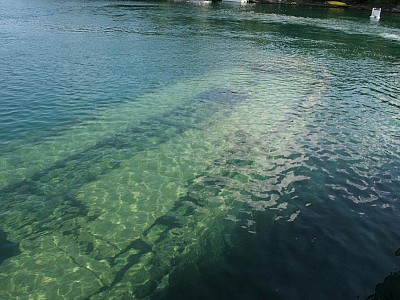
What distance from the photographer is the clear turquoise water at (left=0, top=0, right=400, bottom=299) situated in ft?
39.7

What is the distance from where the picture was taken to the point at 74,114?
84.3 ft

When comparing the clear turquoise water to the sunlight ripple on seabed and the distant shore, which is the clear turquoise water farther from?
the distant shore

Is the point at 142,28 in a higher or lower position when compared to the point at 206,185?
higher

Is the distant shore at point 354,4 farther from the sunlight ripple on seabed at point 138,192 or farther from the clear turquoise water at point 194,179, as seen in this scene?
the sunlight ripple on seabed at point 138,192

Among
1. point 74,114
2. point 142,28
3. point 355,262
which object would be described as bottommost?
point 355,262

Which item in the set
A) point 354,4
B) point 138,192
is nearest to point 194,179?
point 138,192

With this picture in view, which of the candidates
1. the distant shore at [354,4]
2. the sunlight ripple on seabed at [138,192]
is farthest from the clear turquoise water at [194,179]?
the distant shore at [354,4]

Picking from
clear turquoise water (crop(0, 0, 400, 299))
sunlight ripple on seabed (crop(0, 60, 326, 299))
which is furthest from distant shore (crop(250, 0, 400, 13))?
sunlight ripple on seabed (crop(0, 60, 326, 299))

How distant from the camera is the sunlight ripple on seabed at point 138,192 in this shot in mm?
12211

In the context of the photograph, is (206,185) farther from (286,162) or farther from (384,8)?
(384,8)

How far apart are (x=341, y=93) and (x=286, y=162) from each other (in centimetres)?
1653

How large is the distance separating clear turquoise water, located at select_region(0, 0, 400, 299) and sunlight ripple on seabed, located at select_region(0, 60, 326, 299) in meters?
0.08

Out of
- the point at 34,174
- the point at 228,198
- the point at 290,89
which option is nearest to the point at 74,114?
the point at 34,174

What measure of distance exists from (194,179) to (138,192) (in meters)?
3.03
